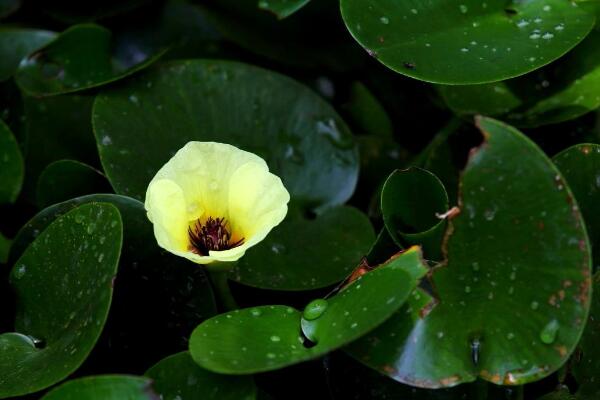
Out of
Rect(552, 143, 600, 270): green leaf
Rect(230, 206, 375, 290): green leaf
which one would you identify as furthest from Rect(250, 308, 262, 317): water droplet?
Rect(552, 143, 600, 270): green leaf

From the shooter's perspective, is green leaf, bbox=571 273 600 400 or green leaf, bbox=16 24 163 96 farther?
green leaf, bbox=16 24 163 96

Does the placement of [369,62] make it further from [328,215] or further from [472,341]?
[472,341]

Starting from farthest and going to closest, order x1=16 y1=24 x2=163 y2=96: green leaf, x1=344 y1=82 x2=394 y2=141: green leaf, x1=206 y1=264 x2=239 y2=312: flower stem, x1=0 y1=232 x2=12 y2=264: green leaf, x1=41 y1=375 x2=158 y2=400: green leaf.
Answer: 1. x1=344 y1=82 x2=394 y2=141: green leaf
2. x1=16 y1=24 x2=163 y2=96: green leaf
3. x1=0 y1=232 x2=12 y2=264: green leaf
4. x1=206 y1=264 x2=239 y2=312: flower stem
5. x1=41 y1=375 x2=158 y2=400: green leaf

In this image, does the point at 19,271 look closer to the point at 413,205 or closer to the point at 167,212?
the point at 167,212

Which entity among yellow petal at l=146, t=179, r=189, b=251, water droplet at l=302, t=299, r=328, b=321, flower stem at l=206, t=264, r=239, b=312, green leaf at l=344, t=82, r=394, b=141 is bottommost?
green leaf at l=344, t=82, r=394, b=141

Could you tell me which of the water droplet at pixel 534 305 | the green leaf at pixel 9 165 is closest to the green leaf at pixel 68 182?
the green leaf at pixel 9 165

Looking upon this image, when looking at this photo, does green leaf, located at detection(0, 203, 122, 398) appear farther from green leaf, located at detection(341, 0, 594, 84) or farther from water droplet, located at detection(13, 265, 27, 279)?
green leaf, located at detection(341, 0, 594, 84)

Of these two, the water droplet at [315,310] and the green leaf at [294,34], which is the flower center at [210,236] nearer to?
the water droplet at [315,310]
